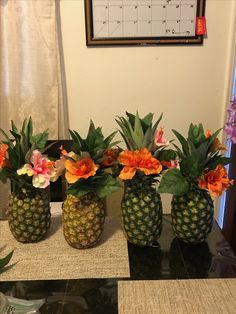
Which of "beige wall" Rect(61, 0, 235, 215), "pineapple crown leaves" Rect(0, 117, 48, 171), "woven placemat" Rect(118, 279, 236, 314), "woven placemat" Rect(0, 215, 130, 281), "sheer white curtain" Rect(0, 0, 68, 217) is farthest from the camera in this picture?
"beige wall" Rect(61, 0, 235, 215)

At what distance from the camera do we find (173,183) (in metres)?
1.04

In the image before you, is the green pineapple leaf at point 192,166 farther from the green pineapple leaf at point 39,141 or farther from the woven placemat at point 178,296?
the green pineapple leaf at point 39,141

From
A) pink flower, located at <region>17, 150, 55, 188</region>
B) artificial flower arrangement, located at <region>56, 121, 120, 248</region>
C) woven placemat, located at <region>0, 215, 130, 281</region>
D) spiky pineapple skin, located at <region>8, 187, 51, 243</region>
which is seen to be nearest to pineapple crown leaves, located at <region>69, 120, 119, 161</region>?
artificial flower arrangement, located at <region>56, 121, 120, 248</region>

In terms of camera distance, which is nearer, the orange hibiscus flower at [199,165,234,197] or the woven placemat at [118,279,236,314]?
the woven placemat at [118,279,236,314]

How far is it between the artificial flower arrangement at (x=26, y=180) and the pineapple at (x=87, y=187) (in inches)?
3.2

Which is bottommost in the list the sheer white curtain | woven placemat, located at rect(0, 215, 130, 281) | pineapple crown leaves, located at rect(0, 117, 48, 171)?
woven placemat, located at rect(0, 215, 130, 281)

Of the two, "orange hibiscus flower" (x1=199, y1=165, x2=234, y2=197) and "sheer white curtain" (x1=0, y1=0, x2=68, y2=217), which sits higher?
"sheer white curtain" (x1=0, y1=0, x2=68, y2=217)

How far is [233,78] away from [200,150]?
3.70ft

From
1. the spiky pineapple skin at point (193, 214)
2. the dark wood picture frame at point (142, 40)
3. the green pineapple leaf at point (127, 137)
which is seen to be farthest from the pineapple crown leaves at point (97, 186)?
the dark wood picture frame at point (142, 40)

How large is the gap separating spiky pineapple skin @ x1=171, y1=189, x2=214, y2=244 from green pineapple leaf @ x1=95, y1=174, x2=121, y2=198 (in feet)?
0.69

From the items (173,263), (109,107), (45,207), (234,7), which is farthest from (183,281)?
(234,7)

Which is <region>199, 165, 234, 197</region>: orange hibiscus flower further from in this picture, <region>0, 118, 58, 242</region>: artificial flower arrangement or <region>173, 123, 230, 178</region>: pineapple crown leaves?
<region>0, 118, 58, 242</region>: artificial flower arrangement

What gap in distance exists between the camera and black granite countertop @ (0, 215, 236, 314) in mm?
864

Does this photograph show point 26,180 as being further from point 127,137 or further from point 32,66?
point 32,66
